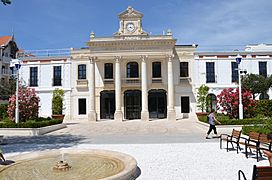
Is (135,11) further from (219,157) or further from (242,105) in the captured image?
(219,157)

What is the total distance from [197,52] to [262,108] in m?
11.6

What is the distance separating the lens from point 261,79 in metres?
30.0

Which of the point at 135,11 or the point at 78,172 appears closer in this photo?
the point at 78,172

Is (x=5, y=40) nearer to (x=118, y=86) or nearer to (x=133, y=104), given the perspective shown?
(x=118, y=86)

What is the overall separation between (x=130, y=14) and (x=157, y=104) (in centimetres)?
1188

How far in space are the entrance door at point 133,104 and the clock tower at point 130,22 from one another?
756cm

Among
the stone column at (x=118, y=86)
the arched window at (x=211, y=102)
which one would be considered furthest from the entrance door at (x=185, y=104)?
the stone column at (x=118, y=86)

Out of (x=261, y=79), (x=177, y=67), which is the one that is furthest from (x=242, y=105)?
(x=177, y=67)

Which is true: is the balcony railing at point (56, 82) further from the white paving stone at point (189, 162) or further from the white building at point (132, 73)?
the white paving stone at point (189, 162)

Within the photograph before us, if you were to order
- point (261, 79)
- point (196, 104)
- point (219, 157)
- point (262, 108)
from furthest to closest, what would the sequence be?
point (196, 104) < point (261, 79) < point (262, 108) < point (219, 157)

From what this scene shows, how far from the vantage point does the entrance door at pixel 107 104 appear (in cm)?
3372

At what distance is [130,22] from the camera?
3278cm

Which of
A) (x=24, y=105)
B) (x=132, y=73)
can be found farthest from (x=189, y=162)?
(x=132, y=73)

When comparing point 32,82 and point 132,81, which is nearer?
point 132,81
